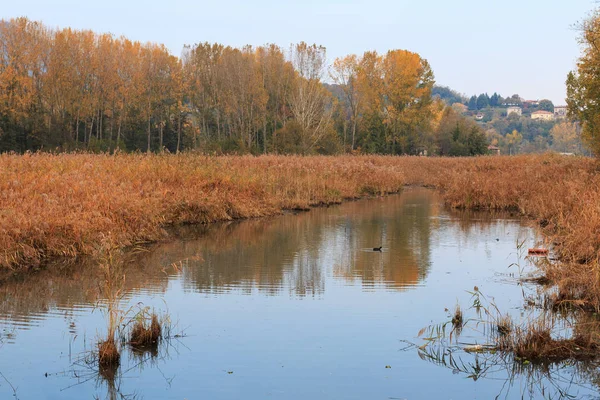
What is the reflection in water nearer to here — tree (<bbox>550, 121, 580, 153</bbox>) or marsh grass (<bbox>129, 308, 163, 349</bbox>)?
marsh grass (<bbox>129, 308, 163, 349</bbox>)

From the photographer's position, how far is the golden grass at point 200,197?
32.8 ft

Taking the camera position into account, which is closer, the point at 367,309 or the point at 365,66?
the point at 367,309

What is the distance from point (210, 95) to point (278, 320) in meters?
51.1

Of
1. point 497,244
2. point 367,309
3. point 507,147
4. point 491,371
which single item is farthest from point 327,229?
point 507,147

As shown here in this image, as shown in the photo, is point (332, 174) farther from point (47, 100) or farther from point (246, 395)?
point (47, 100)

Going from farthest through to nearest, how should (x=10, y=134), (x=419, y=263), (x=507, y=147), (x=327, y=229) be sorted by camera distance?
(x=507, y=147) → (x=10, y=134) → (x=327, y=229) → (x=419, y=263)

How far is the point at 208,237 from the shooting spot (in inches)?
565

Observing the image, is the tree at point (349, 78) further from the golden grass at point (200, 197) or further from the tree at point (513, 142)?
the tree at point (513, 142)

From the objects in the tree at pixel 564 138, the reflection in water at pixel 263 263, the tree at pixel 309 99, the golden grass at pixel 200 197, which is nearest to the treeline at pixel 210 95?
the tree at pixel 309 99

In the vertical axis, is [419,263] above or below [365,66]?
below

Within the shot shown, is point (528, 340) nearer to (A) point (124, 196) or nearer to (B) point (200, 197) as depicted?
(A) point (124, 196)

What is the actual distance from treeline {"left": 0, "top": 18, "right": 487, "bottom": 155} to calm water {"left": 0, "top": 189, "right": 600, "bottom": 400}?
30.6 m

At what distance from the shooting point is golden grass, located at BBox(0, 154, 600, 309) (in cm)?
1001

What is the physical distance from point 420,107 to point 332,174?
3733cm
